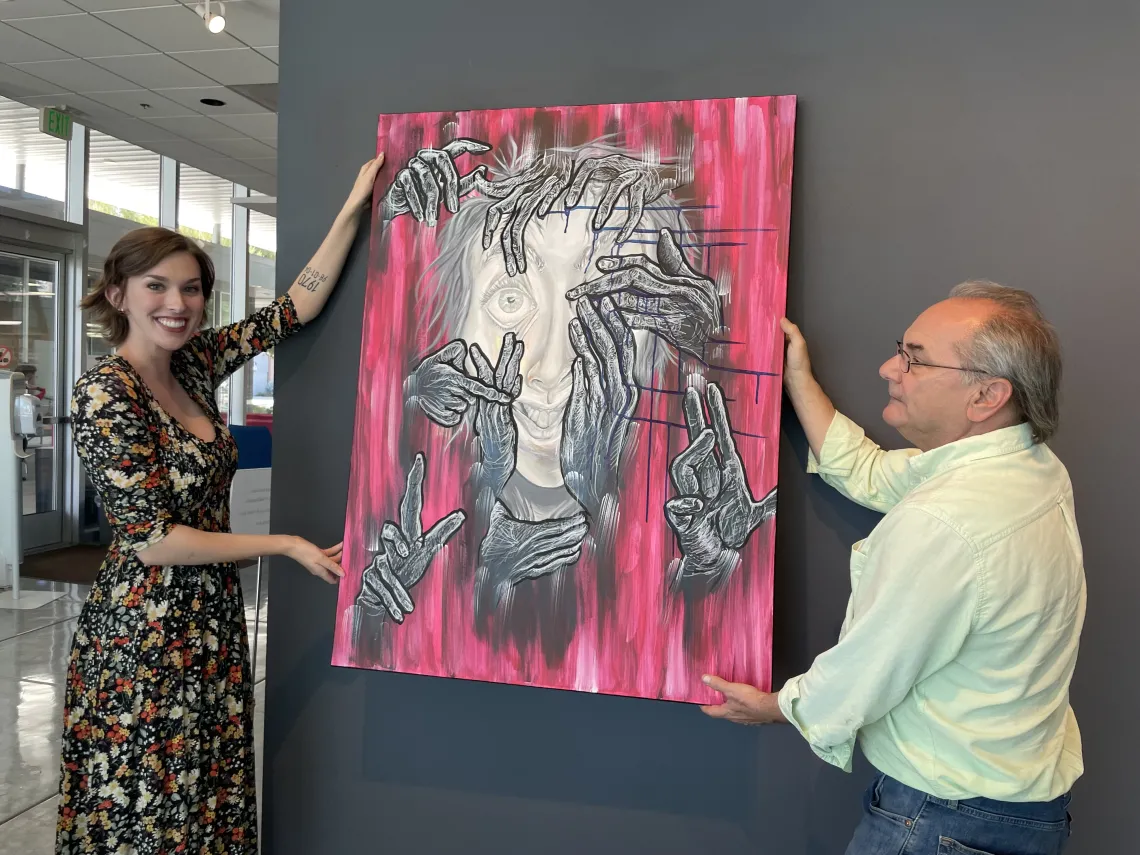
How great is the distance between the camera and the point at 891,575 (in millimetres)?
1150

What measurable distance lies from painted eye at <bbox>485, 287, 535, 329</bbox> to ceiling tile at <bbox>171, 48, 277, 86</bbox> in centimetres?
418

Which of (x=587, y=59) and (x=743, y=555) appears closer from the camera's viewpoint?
(x=743, y=555)

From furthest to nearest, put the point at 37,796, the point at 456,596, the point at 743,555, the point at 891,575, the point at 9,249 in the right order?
1. the point at 9,249
2. the point at 37,796
3. the point at 456,596
4. the point at 743,555
5. the point at 891,575

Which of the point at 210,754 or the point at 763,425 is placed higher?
the point at 763,425

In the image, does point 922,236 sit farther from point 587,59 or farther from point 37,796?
point 37,796

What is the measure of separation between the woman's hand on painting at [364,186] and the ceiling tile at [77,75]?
4627mm

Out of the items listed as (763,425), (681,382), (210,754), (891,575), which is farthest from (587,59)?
(210,754)

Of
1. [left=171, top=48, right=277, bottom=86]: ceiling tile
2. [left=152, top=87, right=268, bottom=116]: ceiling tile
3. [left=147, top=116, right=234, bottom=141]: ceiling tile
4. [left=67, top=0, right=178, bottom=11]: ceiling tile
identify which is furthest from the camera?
[left=147, top=116, right=234, bottom=141]: ceiling tile

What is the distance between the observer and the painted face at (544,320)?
5.51 ft

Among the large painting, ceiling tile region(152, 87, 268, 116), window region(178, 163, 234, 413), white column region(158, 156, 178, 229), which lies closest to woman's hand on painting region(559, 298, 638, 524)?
the large painting

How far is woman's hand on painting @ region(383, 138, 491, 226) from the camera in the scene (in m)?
1.77

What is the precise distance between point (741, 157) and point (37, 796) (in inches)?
125

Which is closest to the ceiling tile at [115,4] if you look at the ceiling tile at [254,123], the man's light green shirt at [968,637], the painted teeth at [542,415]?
the ceiling tile at [254,123]

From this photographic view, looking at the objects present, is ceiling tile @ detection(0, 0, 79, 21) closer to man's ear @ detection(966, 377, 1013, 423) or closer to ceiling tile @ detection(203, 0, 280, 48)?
ceiling tile @ detection(203, 0, 280, 48)
